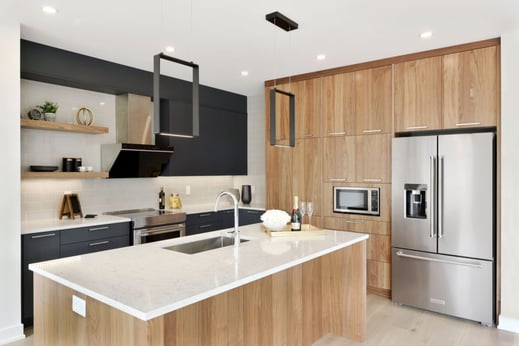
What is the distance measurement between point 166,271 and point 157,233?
93.9 inches

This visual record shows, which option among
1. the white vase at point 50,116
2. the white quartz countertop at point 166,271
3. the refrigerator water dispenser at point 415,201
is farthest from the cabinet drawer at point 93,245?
the refrigerator water dispenser at point 415,201

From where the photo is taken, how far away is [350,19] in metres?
2.94

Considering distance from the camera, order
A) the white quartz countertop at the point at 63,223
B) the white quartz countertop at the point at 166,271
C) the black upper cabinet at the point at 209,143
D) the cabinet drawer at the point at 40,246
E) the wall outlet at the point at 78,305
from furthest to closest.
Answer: the black upper cabinet at the point at 209,143 < the white quartz countertop at the point at 63,223 < the cabinet drawer at the point at 40,246 < the wall outlet at the point at 78,305 < the white quartz countertop at the point at 166,271

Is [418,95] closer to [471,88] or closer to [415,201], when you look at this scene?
[471,88]

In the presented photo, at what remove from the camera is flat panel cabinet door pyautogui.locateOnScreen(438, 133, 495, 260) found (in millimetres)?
3312

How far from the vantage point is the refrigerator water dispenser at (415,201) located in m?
3.67

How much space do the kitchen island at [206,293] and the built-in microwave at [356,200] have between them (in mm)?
1236

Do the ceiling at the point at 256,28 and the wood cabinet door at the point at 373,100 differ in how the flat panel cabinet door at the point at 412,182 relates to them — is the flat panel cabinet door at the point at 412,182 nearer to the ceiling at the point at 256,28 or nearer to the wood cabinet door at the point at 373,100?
the wood cabinet door at the point at 373,100

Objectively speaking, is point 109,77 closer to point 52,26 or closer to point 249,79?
point 52,26
